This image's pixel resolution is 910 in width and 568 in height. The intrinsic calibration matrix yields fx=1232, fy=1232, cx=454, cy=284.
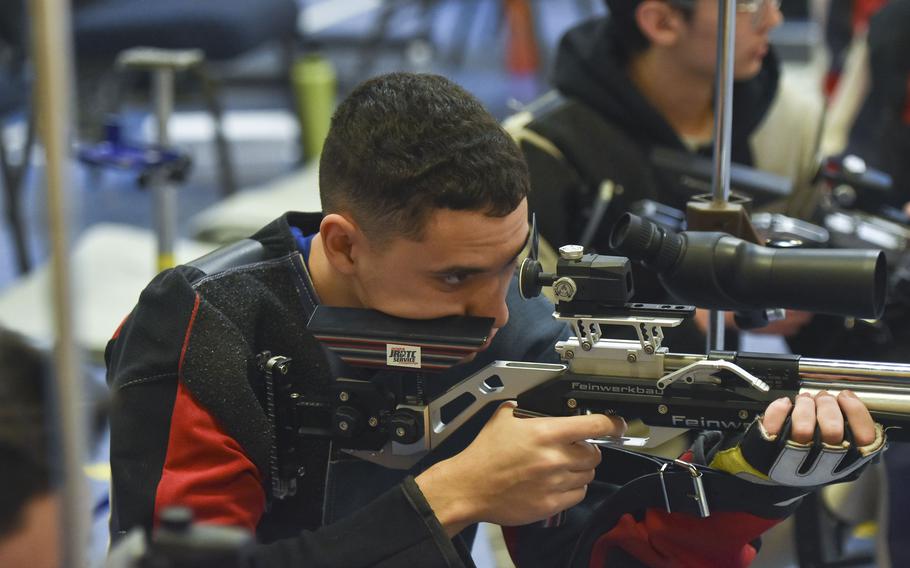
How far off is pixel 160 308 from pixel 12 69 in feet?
10.1

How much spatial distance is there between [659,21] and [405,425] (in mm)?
1333

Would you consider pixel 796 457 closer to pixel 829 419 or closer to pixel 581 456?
pixel 829 419

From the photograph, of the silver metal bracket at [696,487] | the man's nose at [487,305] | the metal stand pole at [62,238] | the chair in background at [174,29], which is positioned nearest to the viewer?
the metal stand pole at [62,238]

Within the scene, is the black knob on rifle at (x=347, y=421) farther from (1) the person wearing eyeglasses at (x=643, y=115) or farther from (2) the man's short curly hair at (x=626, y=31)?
(2) the man's short curly hair at (x=626, y=31)

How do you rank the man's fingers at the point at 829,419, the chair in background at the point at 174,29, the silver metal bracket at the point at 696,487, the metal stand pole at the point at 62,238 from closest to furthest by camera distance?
the metal stand pole at the point at 62,238 → the man's fingers at the point at 829,419 → the silver metal bracket at the point at 696,487 → the chair in background at the point at 174,29

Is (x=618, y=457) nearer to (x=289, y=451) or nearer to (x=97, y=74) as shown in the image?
(x=289, y=451)

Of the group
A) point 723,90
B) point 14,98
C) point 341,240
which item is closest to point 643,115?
point 723,90

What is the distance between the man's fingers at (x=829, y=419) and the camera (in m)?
1.14

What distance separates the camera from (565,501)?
1279 mm

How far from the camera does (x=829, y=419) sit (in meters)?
1.14

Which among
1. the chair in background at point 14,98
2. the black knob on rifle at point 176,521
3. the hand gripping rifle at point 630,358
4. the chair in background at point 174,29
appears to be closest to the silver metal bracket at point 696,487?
the hand gripping rifle at point 630,358

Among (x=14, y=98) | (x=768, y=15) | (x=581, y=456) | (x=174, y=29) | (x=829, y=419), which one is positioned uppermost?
(x=768, y=15)

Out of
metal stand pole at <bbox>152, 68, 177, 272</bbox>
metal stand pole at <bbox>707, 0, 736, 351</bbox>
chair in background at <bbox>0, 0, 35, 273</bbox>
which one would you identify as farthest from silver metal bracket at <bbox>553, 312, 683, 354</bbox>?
chair in background at <bbox>0, 0, 35, 273</bbox>

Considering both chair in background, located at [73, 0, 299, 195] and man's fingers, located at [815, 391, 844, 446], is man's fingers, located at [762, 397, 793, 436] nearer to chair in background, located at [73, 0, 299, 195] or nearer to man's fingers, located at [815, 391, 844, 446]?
man's fingers, located at [815, 391, 844, 446]
